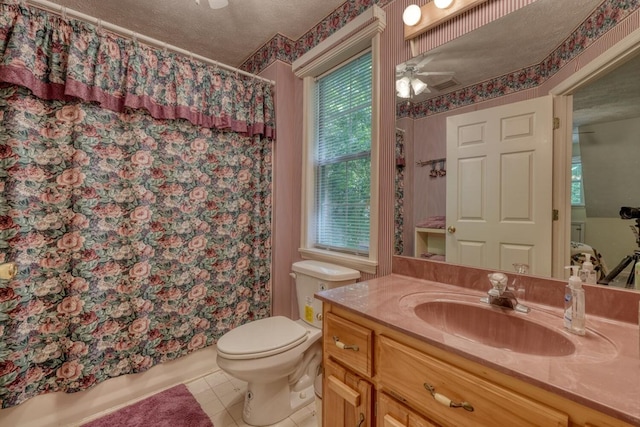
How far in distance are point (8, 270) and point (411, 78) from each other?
2.03 metres

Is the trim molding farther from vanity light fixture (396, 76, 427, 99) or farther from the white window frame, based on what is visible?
vanity light fixture (396, 76, 427, 99)

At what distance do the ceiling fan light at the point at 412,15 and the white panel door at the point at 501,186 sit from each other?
0.53m

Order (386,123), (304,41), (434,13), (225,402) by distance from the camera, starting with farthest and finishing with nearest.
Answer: (304,41) < (225,402) < (386,123) < (434,13)

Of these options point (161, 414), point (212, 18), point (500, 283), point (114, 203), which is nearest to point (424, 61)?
point (500, 283)

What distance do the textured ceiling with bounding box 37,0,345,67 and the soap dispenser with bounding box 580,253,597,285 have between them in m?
1.87

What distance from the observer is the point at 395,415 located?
81cm

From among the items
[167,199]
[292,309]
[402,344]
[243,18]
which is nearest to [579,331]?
[402,344]

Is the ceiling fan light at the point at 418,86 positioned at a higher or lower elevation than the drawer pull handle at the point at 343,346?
higher

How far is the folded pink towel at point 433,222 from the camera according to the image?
4.23 feet

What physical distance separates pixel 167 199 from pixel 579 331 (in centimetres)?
198

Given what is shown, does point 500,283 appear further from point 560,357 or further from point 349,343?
point 349,343

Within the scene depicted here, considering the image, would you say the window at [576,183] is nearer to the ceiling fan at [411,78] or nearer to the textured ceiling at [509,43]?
the textured ceiling at [509,43]

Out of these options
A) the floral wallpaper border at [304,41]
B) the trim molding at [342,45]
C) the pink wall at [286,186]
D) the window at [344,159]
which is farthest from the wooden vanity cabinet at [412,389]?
the floral wallpaper border at [304,41]

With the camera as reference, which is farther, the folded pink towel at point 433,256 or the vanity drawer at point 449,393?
the folded pink towel at point 433,256
